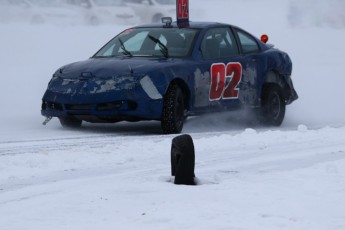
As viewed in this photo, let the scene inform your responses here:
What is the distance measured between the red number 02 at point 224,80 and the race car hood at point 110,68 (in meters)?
0.79

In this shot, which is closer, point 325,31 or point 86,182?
point 86,182

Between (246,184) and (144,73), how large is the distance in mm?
3989

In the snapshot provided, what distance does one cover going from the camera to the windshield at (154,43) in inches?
474

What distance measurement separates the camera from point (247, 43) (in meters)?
13.2

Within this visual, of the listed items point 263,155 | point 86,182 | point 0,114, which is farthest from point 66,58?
point 86,182

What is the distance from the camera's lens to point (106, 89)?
11094 millimetres

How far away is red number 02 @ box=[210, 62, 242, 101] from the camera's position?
12.2 meters

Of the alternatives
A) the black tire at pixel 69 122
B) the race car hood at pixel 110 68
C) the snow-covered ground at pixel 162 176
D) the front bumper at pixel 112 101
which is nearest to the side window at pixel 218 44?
the race car hood at pixel 110 68

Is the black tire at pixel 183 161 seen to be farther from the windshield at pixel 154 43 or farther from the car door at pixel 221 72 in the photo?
the windshield at pixel 154 43

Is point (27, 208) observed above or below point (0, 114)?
above

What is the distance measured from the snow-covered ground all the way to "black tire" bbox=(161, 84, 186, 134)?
277 millimetres

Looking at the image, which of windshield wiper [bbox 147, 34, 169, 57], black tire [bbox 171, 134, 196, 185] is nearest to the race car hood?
windshield wiper [bbox 147, 34, 169, 57]

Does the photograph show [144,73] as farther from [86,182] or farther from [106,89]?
[86,182]

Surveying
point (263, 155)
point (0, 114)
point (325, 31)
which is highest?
point (263, 155)
